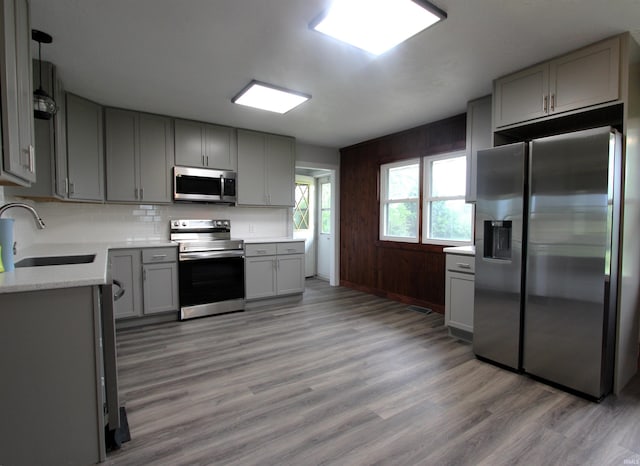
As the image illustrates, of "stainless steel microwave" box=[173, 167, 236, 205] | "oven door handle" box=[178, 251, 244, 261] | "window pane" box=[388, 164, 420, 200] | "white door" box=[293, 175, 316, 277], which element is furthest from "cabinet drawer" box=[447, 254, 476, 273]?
"white door" box=[293, 175, 316, 277]

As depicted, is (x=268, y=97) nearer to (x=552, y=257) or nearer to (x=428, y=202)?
(x=428, y=202)

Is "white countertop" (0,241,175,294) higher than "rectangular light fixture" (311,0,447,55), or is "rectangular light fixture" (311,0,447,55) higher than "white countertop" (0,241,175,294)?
"rectangular light fixture" (311,0,447,55)

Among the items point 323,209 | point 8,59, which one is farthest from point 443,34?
point 323,209

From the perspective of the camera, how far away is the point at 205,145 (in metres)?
4.21

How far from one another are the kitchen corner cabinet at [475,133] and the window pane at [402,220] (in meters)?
1.19

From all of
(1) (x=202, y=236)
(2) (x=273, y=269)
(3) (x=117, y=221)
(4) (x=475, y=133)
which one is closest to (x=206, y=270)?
(1) (x=202, y=236)

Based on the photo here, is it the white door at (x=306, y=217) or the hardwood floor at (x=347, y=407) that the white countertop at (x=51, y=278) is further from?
the white door at (x=306, y=217)

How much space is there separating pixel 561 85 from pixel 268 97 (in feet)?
8.33

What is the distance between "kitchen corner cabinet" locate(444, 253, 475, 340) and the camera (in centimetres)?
310

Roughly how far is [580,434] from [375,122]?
11.9ft

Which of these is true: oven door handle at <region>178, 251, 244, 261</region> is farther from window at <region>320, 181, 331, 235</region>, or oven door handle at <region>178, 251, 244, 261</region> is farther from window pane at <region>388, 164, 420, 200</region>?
window at <region>320, 181, 331, 235</region>

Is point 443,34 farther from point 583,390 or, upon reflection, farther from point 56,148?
point 56,148

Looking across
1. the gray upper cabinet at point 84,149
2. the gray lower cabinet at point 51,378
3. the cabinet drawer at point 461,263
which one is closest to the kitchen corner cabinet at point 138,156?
the gray upper cabinet at point 84,149

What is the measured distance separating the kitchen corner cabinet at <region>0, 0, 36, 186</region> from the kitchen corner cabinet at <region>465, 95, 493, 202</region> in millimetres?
3484
